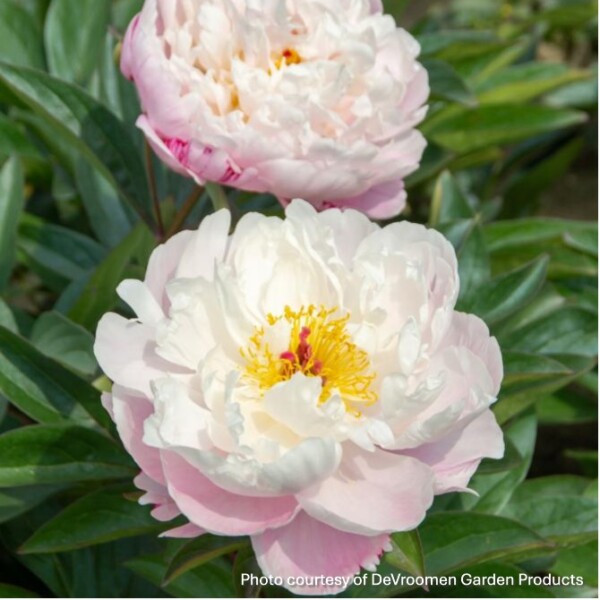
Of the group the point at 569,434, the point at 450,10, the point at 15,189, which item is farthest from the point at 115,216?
the point at 450,10

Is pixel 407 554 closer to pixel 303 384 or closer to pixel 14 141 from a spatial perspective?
pixel 303 384

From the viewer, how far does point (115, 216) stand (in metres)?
1.48

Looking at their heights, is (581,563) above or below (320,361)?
below

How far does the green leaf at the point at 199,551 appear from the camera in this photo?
0.95 metres

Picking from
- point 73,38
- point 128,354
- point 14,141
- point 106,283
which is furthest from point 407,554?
point 73,38

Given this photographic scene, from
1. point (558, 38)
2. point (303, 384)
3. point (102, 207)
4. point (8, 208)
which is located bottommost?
point (558, 38)

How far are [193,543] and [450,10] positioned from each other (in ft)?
6.84

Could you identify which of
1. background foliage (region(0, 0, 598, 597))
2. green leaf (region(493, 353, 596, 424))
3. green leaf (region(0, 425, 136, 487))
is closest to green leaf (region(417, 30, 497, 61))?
background foliage (region(0, 0, 598, 597))

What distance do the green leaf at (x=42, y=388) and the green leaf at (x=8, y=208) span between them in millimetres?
237

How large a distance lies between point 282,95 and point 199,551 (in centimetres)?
46

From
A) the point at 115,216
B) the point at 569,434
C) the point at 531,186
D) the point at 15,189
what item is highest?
the point at 15,189

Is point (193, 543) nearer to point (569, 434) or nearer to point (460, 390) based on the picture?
point (460, 390)

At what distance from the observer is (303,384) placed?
86 centimetres

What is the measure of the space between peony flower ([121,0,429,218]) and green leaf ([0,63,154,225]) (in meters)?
0.16
